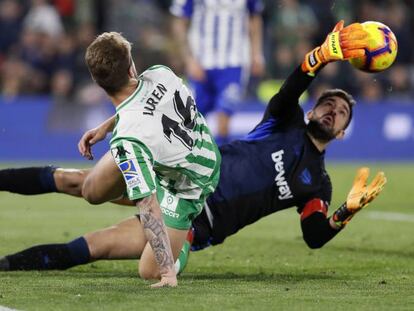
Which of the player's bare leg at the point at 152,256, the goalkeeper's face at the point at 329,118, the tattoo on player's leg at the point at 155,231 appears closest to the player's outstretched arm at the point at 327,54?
the goalkeeper's face at the point at 329,118

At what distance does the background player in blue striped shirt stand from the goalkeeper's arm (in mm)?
5081

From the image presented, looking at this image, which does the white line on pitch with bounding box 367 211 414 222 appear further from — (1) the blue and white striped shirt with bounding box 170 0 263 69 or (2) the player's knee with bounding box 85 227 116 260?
(2) the player's knee with bounding box 85 227 116 260

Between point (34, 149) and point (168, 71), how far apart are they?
10243 mm

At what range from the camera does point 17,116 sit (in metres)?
15.7

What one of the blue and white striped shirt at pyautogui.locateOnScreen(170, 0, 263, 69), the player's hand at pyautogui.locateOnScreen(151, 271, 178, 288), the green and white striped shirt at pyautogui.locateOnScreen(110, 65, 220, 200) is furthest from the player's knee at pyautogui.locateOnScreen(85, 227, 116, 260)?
the blue and white striped shirt at pyautogui.locateOnScreen(170, 0, 263, 69)

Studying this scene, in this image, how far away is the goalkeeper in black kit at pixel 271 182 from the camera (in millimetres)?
6363

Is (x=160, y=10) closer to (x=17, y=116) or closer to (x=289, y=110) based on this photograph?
(x=17, y=116)

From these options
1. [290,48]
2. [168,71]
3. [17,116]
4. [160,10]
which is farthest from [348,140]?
[168,71]

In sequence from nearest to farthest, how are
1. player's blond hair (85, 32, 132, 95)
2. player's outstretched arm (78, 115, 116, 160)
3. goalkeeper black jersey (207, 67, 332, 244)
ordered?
player's blond hair (85, 32, 132, 95) → player's outstretched arm (78, 115, 116, 160) → goalkeeper black jersey (207, 67, 332, 244)

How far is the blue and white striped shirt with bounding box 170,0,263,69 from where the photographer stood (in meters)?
11.8

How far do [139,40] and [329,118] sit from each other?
10.9 metres

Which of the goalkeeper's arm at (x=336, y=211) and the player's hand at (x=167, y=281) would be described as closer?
the player's hand at (x=167, y=281)

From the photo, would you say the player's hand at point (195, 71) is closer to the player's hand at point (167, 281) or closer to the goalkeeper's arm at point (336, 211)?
the goalkeeper's arm at point (336, 211)

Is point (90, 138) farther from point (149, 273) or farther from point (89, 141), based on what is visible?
point (149, 273)
